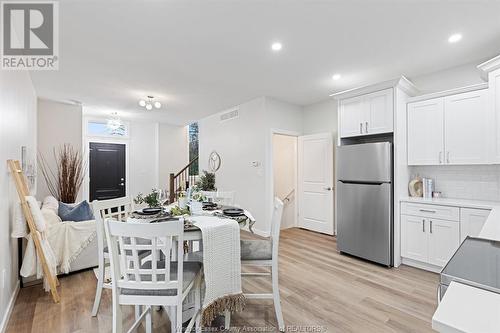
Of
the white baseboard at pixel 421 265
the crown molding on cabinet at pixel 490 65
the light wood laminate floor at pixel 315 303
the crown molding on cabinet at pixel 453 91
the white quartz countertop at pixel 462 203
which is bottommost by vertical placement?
the light wood laminate floor at pixel 315 303

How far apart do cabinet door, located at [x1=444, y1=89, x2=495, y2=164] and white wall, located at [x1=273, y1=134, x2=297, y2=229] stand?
280 cm

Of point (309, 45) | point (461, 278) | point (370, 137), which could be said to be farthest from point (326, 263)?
point (309, 45)

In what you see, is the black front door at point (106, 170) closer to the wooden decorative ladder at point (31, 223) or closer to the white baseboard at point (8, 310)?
the white baseboard at point (8, 310)

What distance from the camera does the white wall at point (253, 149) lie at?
15.4 feet

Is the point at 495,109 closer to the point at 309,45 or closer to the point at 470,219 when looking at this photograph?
the point at 470,219

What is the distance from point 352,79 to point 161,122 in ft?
18.1

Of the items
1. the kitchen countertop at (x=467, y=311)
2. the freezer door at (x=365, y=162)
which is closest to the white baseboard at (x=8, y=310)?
the kitchen countertop at (x=467, y=311)

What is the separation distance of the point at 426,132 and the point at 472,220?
3.97ft

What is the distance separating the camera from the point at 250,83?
400 cm

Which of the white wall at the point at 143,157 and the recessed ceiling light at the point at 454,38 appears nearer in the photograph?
the recessed ceiling light at the point at 454,38

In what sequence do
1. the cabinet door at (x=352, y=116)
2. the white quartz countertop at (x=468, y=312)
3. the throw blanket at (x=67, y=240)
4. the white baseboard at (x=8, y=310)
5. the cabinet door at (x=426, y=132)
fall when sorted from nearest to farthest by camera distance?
the white quartz countertop at (x=468, y=312) → the white baseboard at (x=8, y=310) → the throw blanket at (x=67, y=240) → the cabinet door at (x=426, y=132) → the cabinet door at (x=352, y=116)

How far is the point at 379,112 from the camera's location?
3.40 metres

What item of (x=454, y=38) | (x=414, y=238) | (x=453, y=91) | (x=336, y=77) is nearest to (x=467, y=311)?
(x=414, y=238)

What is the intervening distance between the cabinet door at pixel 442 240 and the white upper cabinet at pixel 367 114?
4.35 ft
